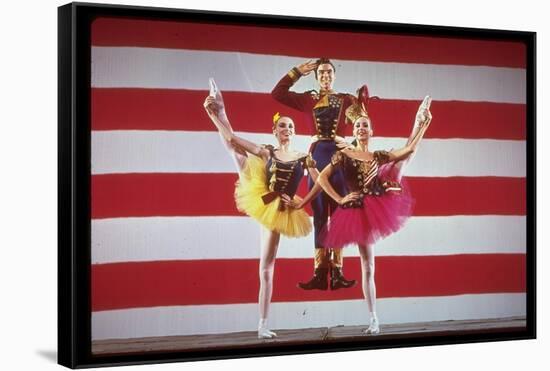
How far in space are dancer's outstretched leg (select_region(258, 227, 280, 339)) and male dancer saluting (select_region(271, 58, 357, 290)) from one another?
19 cm

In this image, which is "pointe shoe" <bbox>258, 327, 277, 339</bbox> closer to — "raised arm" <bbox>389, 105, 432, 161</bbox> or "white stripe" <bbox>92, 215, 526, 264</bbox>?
"white stripe" <bbox>92, 215, 526, 264</bbox>

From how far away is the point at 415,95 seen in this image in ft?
23.2

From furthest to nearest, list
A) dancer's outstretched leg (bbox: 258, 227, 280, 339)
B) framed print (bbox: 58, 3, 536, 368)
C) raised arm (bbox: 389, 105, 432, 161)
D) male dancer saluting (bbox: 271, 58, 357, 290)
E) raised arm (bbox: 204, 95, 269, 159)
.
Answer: raised arm (bbox: 389, 105, 432, 161) < male dancer saluting (bbox: 271, 58, 357, 290) < dancer's outstretched leg (bbox: 258, 227, 280, 339) < raised arm (bbox: 204, 95, 269, 159) < framed print (bbox: 58, 3, 536, 368)

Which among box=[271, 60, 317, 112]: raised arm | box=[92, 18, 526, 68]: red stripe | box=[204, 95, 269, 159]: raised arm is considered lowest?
box=[204, 95, 269, 159]: raised arm

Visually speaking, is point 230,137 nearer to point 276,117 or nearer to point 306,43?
point 276,117

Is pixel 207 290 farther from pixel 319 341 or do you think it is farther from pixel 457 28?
pixel 457 28

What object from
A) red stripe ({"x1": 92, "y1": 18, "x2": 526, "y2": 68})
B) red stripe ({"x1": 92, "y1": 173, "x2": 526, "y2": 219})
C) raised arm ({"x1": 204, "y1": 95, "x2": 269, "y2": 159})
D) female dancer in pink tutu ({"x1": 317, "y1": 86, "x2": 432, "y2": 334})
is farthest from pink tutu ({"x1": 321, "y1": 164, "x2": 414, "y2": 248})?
red stripe ({"x1": 92, "y1": 18, "x2": 526, "y2": 68})

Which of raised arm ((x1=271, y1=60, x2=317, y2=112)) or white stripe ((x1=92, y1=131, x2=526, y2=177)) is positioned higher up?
raised arm ((x1=271, y1=60, x2=317, y2=112))

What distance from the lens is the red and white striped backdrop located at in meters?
Result: 6.30

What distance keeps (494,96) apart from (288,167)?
137 centimetres

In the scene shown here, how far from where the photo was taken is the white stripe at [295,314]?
6.34m

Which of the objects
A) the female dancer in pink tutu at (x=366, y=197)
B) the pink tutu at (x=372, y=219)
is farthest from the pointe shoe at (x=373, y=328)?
the pink tutu at (x=372, y=219)

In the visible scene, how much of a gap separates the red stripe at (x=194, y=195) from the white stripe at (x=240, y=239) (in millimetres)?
40

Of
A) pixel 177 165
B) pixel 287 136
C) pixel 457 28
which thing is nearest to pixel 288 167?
pixel 287 136
